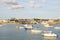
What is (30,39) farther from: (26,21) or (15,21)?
(15,21)

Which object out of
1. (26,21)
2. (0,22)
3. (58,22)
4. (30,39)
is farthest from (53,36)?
(58,22)

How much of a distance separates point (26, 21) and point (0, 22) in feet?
29.5

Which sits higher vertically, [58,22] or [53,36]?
[53,36]

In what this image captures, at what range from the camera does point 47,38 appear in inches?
929

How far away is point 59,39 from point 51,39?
0.88m

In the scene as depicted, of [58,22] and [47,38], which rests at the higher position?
[47,38]

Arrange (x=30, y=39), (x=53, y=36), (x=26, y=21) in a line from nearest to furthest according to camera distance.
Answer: (x=30, y=39)
(x=53, y=36)
(x=26, y=21)

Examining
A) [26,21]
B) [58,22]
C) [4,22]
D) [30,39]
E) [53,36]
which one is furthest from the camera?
[58,22]

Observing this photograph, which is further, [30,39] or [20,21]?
[20,21]

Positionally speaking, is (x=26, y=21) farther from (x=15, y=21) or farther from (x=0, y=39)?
(x=0, y=39)

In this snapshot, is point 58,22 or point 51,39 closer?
point 51,39

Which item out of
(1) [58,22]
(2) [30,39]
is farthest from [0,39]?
(1) [58,22]

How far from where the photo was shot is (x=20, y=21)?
6912 cm

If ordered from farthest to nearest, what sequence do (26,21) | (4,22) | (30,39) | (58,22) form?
(58,22) → (4,22) → (26,21) → (30,39)
